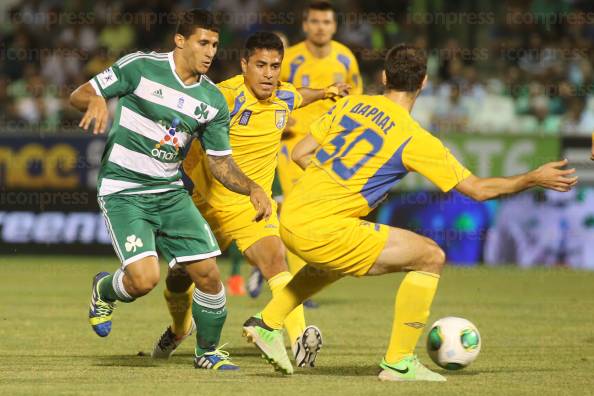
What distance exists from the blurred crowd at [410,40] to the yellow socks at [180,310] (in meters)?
9.15

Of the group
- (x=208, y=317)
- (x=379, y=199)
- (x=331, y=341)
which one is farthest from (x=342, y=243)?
(x=331, y=341)

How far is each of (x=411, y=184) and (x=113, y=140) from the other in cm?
915

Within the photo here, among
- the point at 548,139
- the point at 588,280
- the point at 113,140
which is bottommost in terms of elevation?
the point at 588,280

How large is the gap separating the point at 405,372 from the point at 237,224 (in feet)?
6.35

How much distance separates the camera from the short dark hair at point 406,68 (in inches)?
287

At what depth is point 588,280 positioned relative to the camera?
15023 mm

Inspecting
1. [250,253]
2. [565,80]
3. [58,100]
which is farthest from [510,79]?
[250,253]

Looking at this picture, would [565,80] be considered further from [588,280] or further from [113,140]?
[113,140]

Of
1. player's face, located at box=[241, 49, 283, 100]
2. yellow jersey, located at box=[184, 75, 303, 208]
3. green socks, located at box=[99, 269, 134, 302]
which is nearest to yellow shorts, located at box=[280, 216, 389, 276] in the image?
green socks, located at box=[99, 269, 134, 302]

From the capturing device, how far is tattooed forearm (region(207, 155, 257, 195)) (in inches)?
307

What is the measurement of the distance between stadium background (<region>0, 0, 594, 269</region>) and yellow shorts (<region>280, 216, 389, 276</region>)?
9080 mm

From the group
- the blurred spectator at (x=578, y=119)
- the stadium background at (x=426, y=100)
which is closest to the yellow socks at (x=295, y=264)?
the stadium background at (x=426, y=100)

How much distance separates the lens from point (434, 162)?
713 cm

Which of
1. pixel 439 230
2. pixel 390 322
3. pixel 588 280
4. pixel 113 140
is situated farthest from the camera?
pixel 439 230
